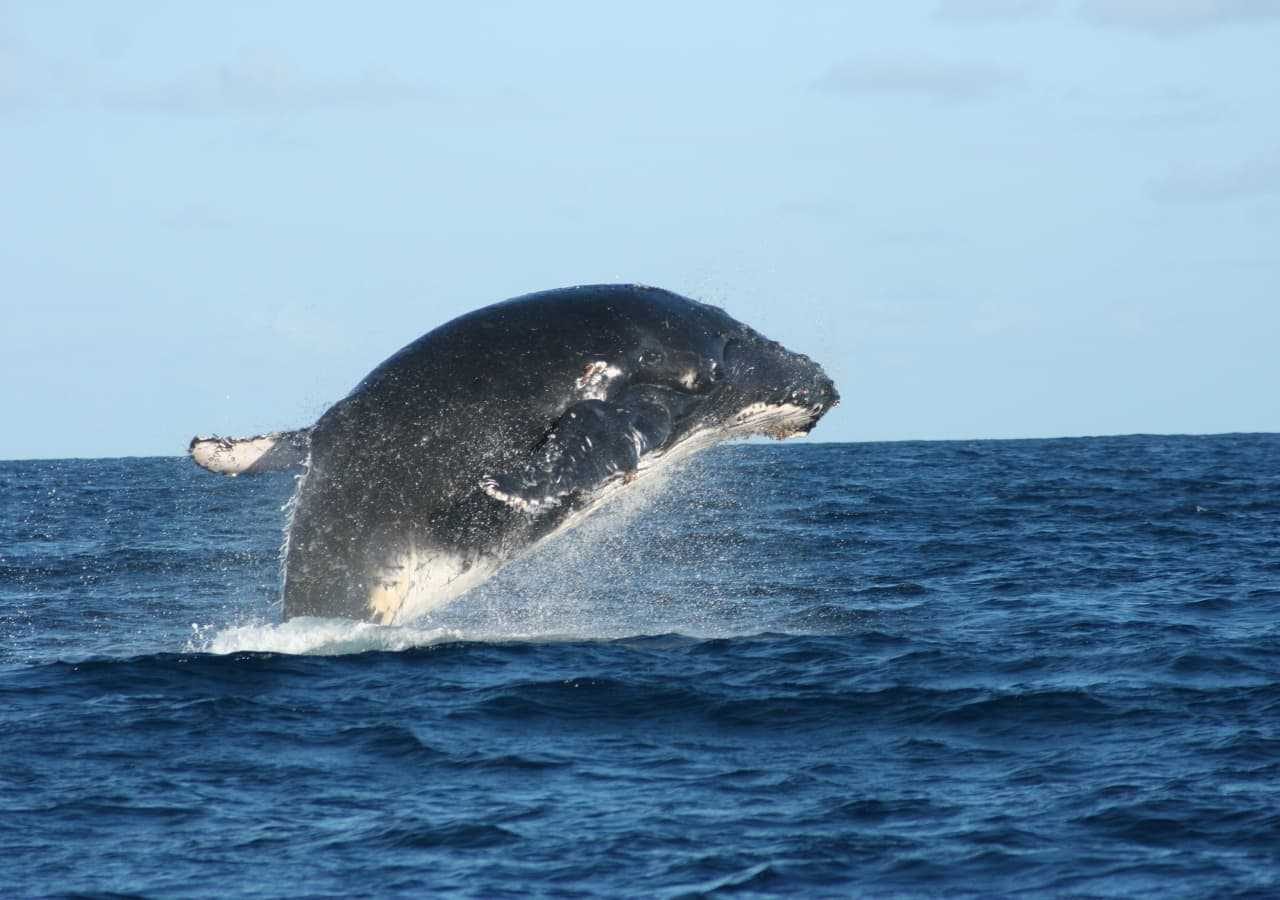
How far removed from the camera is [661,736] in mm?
13430

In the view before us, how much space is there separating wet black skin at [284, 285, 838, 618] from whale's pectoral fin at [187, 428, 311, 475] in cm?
53

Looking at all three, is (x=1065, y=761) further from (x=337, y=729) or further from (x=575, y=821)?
(x=337, y=729)

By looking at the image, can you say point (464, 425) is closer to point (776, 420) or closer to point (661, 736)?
point (661, 736)

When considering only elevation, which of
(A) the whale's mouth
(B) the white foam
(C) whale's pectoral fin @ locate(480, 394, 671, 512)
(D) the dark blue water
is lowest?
(D) the dark blue water

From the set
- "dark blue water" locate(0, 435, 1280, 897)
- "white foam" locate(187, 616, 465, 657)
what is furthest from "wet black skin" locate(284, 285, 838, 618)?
"dark blue water" locate(0, 435, 1280, 897)

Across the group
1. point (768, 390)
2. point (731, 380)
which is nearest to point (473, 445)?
point (731, 380)

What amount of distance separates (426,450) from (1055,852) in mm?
6204

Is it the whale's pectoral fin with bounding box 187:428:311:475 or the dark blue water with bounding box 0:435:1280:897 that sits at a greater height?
the whale's pectoral fin with bounding box 187:428:311:475

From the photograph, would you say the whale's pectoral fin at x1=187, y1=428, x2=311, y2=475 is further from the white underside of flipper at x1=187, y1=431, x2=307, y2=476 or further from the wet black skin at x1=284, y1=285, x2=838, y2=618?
the wet black skin at x1=284, y1=285, x2=838, y2=618

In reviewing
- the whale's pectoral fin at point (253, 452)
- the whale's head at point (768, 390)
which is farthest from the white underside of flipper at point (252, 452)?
the whale's head at point (768, 390)

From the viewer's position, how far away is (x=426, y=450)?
46.0 feet

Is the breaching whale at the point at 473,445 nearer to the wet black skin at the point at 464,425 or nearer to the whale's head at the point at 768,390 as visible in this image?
the wet black skin at the point at 464,425

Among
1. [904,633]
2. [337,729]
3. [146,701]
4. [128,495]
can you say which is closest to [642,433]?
[337,729]

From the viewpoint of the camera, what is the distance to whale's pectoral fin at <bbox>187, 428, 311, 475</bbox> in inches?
578
